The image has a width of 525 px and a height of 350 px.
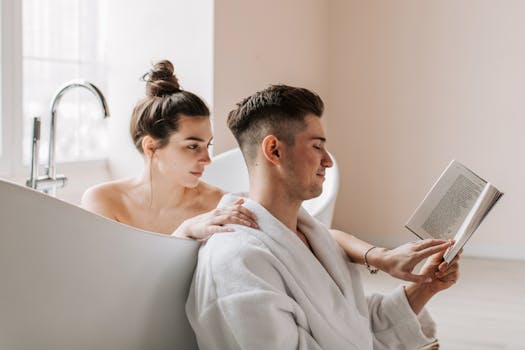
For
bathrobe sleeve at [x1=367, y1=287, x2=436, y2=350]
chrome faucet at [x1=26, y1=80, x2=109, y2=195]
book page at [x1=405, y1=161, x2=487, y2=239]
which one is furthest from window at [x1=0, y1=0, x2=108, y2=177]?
book page at [x1=405, y1=161, x2=487, y2=239]

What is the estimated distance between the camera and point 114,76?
3.60m

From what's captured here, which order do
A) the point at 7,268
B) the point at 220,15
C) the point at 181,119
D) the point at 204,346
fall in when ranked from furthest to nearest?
the point at 220,15
the point at 181,119
the point at 204,346
the point at 7,268

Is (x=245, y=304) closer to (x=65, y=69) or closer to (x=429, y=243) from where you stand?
(x=429, y=243)

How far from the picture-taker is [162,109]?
2318mm

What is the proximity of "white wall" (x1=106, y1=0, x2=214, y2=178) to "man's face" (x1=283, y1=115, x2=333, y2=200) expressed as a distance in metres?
1.77

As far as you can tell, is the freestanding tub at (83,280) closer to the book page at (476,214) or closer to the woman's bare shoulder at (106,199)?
the book page at (476,214)

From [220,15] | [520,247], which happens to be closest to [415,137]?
[520,247]

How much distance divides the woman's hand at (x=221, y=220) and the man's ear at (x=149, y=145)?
2.23 ft

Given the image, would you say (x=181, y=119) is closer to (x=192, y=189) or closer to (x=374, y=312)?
(x=192, y=189)

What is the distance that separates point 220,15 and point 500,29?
1793 mm

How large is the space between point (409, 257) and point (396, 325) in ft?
0.81

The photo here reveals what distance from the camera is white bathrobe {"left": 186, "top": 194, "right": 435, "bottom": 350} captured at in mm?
1477

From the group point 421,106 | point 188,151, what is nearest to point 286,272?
point 188,151

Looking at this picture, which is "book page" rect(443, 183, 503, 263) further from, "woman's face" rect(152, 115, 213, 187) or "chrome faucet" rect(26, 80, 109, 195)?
"chrome faucet" rect(26, 80, 109, 195)
